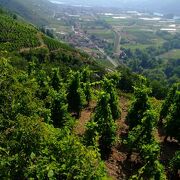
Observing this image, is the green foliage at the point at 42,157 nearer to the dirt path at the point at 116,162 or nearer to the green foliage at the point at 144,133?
the dirt path at the point at 116,162

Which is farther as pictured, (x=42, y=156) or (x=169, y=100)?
(x=169, y=100)

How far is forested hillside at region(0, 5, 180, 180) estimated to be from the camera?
20.2 meters

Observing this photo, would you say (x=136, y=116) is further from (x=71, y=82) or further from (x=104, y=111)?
(x=71, y=82)

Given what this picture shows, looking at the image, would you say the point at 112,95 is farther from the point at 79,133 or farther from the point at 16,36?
the point at 16,36

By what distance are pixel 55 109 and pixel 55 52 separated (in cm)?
7591

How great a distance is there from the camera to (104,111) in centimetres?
3716

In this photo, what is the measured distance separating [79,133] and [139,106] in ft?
24.2

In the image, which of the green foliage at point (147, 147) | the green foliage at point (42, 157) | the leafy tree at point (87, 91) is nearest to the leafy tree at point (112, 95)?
the green foliage at point (147, 147)

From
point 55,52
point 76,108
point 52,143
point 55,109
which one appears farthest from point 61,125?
point 55,52

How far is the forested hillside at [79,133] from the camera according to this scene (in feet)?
66.4

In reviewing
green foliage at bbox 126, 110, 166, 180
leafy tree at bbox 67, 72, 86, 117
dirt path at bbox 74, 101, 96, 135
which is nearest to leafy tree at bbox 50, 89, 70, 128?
dirt path at bbox 74, 101, 96, 135

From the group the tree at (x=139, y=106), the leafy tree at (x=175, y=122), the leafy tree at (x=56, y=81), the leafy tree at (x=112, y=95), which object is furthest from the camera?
the leafy tree at (x=56, y=81)

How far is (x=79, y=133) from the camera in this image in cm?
4153

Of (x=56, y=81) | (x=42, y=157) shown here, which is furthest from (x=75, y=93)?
(x=42, y=157)
